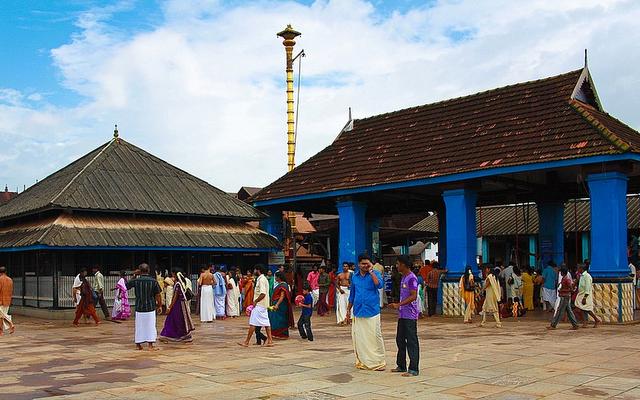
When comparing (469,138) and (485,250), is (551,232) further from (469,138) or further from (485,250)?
(485,250)

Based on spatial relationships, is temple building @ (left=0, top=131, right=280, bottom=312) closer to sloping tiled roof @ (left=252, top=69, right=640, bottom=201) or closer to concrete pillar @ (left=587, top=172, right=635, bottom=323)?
sloping tiled roof @ (left=252, top=69, right=640, bottom=201)

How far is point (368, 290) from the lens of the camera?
10570mm

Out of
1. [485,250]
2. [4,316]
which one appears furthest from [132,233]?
[485,250]

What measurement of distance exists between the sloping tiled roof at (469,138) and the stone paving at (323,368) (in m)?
4.79

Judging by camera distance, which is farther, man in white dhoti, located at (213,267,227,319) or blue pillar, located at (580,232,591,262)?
blue pillar, located at (580,232,591,262)

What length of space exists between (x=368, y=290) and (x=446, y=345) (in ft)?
11.7

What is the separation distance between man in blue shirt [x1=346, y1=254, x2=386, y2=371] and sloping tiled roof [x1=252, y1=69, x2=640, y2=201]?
8.72 m

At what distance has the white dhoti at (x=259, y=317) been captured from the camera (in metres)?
13.5

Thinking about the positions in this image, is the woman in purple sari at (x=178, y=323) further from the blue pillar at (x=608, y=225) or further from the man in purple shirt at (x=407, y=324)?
the blue pillar at (x=608, y=225)

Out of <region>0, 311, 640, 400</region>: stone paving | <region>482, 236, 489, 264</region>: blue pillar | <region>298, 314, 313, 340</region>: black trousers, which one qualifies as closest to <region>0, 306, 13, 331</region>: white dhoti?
<region>0, 311, 640, 400</region>: stone paving

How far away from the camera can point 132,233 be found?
2253cm

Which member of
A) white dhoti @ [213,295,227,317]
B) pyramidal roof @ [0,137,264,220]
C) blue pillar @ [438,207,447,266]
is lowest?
white dhoti @ [213,295,227,317]

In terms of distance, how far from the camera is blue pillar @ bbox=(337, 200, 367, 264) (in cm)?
2342

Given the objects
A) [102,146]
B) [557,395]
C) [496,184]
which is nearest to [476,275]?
[496,184]
